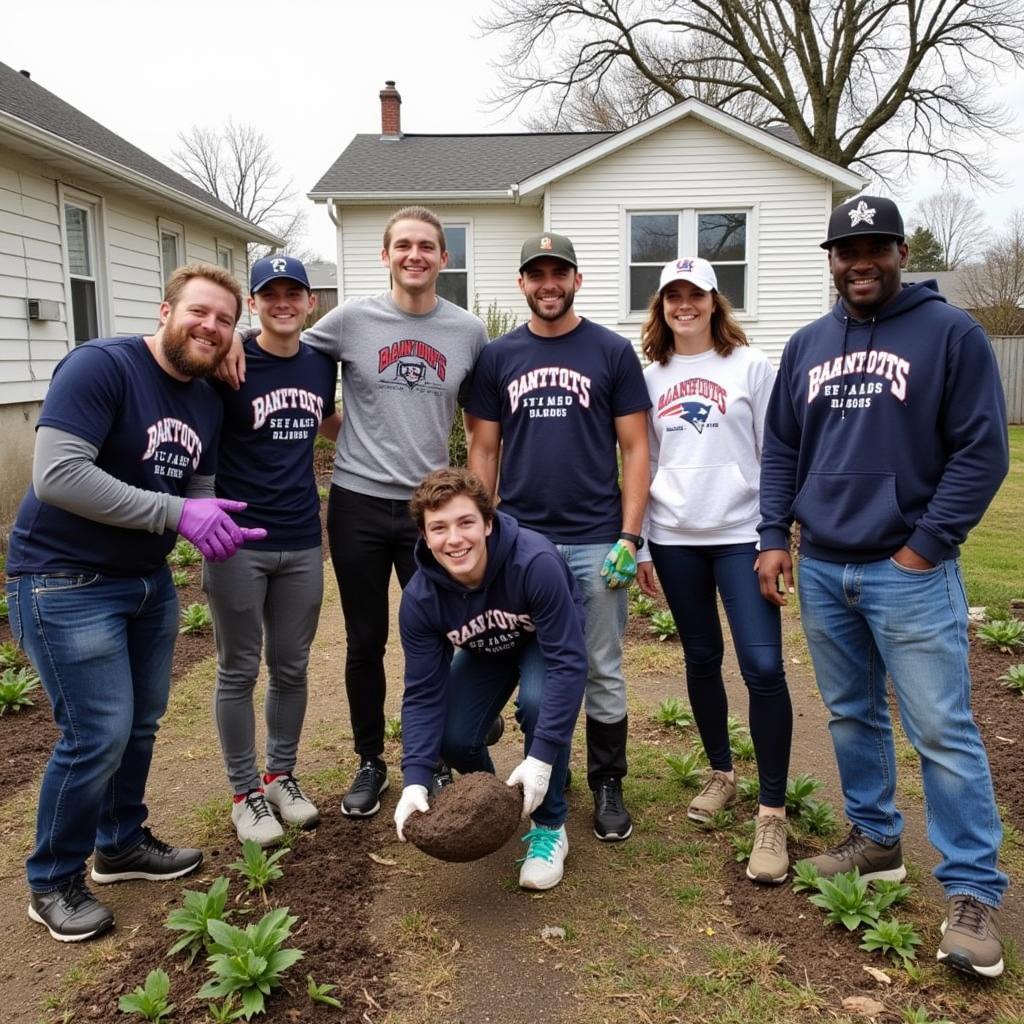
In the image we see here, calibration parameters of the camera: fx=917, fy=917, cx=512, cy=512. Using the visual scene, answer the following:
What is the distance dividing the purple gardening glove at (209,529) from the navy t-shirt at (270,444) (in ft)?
1.71

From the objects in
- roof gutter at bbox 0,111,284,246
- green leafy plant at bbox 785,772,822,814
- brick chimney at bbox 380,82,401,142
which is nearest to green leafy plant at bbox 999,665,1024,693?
green leafy plant at bbox 785,772,822,814

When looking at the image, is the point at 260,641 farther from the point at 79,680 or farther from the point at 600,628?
the point at 600,628

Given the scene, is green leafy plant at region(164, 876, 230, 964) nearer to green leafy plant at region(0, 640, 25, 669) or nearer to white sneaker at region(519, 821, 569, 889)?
white sneaker at region(519, 821, 569, 889)

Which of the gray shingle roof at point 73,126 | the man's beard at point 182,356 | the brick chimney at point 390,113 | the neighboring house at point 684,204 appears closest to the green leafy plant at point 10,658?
the man's beard at point 182,356

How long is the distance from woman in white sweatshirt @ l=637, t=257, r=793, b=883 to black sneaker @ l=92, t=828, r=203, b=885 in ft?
6.98

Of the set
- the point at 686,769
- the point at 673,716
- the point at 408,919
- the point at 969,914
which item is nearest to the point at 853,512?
the point at 969,914

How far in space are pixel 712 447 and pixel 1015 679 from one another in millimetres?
3107

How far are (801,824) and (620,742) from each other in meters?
0.78

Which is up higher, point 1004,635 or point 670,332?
point 670,332

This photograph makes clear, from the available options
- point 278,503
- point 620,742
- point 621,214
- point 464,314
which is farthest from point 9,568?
point 621,214

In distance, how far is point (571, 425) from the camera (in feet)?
11.6

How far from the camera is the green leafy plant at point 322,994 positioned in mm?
2665

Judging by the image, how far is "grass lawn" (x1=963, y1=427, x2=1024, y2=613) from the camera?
24.1ft

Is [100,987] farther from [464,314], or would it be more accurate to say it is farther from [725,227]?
[725,227]
